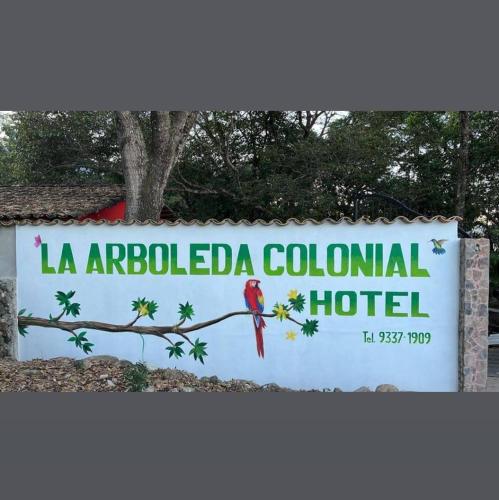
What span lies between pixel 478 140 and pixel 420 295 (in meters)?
9.46

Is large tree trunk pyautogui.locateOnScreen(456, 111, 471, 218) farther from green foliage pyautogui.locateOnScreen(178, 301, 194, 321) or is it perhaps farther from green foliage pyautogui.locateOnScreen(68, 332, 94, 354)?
green foliage pyautogui.locateOnScreen(68, 332, 94, 354)

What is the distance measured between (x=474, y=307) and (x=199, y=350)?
380 cm

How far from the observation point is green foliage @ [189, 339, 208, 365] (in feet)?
25.8

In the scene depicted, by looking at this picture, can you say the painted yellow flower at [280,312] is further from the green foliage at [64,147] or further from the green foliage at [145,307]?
the green foliage at [64,147]

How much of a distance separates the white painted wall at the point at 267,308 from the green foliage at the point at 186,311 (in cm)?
8

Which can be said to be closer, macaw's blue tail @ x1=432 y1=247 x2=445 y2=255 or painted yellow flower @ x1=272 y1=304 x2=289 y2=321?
macaw's blue tail @ x1=432 y1=247 x2=445 y2=255

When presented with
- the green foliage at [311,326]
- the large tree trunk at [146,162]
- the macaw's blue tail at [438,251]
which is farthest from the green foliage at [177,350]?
the macaw's blue tail at [438,251]

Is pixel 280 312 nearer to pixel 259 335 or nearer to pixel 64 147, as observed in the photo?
pixel 259 335

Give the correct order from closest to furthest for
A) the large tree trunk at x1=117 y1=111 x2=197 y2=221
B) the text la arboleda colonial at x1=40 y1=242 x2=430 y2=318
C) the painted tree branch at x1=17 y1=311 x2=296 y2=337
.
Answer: the text la arboleda colonial at x1=40 y1=242 x2=430 y2=318
the painted tree branch at x1=17 y1=311 x2=296 y2=337
the large tree trunk at x1=117 y1=111 x2=197 y2=221

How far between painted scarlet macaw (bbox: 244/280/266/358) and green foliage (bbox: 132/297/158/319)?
1.35 metres

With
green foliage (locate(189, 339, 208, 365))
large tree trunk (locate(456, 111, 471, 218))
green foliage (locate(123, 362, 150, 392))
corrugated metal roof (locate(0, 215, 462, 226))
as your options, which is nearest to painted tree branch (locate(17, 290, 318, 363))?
green foliage (locate(189, 339, 208, 365))

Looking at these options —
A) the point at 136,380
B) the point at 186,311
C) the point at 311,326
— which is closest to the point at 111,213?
the point at 186,311

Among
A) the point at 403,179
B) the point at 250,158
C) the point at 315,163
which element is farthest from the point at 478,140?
the point at 250,158

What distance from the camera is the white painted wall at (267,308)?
24.5 ft
